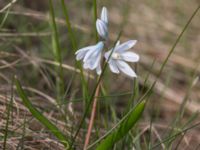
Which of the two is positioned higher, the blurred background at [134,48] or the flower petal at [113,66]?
the flower petal at [113,66]

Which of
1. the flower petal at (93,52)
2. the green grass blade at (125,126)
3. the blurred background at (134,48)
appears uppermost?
the flower petal at (93,52)

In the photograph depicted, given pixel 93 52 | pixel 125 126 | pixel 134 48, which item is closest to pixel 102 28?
pixel 93 52

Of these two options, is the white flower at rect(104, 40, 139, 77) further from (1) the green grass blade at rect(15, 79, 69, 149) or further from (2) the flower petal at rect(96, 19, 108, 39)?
(1) the green grass blade at rect(15, 79, 69, 149)

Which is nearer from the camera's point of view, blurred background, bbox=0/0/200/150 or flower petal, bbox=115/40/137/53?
flower petal, bbox=115/40/137/53

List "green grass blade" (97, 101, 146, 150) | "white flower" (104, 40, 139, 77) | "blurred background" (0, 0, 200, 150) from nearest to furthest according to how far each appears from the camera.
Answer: "green grass blade" (97, 101, 146, 150) < "white flower" (104, 40, 139, 77) < "blurred background" (0, 0, 200, 150)

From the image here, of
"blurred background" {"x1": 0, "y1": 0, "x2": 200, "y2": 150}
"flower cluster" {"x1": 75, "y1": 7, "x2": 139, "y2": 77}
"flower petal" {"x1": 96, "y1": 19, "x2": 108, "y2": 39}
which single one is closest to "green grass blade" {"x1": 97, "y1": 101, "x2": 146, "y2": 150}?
"flower cluster" {"x1": 75, "y1": 7, "x2": 139, "y2": 77}

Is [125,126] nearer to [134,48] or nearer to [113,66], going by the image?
[113,66]

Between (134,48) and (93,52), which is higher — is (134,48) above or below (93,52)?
below

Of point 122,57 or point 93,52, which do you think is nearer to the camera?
point 93,52

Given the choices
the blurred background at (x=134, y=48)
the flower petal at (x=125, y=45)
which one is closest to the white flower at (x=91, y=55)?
the flower petal at (x=125, y=45)

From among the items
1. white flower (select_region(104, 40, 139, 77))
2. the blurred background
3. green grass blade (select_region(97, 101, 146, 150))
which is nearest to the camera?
green grass blade (select_region(97, 101, 146, 150))

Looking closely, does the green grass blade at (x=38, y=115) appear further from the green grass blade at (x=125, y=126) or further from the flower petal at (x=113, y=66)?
the flower petal at (x=113, y=66)
